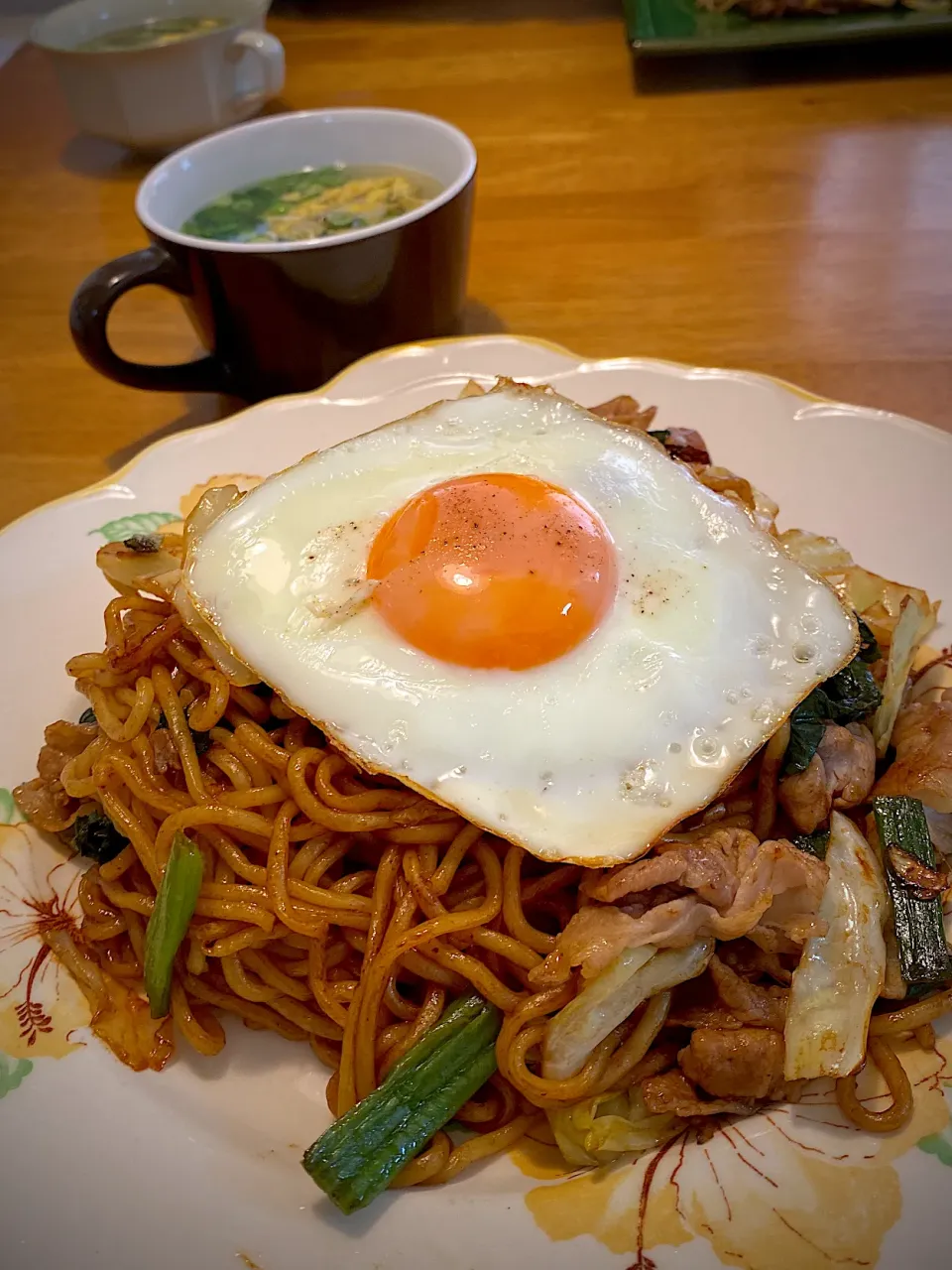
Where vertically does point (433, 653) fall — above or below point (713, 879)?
above

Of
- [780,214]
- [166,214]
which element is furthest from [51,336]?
[780,214]

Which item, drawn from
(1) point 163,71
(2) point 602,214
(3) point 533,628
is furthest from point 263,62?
(3) point 533,628

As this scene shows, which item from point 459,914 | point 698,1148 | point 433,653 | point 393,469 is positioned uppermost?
point 393,469

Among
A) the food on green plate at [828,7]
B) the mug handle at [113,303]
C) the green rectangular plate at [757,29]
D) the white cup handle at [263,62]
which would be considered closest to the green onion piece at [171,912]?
the mug handle at [113,303]

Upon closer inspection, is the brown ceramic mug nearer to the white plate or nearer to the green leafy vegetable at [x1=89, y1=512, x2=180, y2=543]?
the green leafy vegetable at [x1=89, y1=512, x2=180, y2=543]

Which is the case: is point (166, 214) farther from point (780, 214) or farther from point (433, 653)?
point (780, 214)
